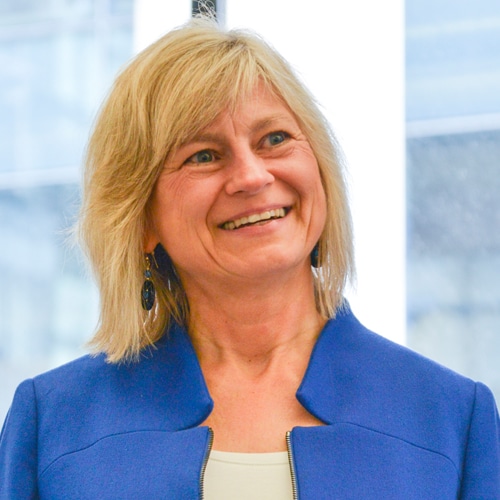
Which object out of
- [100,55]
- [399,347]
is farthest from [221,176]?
[100,55]

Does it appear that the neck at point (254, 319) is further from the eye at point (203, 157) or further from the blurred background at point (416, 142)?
the blurred background at point (416, 142)

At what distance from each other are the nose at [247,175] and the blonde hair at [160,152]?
0.09 m

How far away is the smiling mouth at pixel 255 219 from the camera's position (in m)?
1.62

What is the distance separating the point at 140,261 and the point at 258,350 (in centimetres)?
28

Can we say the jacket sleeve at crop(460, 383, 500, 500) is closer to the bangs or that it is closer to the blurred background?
the bangs

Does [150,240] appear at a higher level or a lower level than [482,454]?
higher

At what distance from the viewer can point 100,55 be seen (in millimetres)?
3230

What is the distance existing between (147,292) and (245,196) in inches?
12.2

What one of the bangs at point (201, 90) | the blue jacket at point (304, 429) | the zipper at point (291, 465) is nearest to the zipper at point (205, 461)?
the blue jacket at point (304, 429)

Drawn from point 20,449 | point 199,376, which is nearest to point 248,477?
point 199,376

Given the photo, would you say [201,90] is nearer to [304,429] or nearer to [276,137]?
[276,137]

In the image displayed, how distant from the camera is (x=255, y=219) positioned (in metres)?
1.62

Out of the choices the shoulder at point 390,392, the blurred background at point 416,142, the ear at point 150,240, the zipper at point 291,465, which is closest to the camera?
the zipper at point 291,465

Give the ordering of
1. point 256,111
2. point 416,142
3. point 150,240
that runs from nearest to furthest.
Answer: point 256,111
point 150,240
point 416,142
